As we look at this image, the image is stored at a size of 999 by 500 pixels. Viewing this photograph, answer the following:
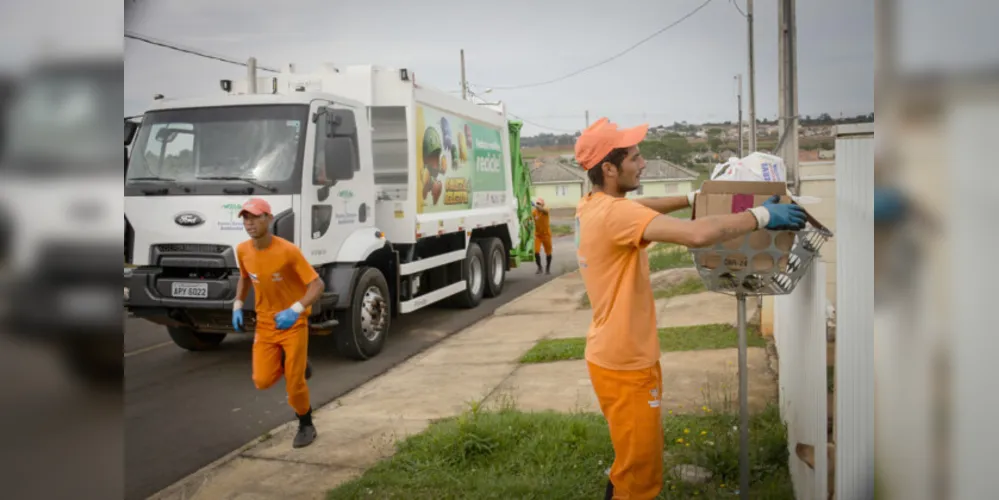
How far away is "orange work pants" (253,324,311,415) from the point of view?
4.90 metres

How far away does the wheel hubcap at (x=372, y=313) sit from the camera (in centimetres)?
760

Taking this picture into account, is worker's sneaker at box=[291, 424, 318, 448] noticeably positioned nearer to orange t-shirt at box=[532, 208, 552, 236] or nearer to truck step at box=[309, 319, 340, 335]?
truck step at box=[309, 319, 340, 335]

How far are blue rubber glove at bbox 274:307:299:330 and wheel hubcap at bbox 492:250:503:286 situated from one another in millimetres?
7348

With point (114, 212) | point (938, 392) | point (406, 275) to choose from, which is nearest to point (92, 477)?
point (114, 212)

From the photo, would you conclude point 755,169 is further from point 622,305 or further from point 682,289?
point 682,289

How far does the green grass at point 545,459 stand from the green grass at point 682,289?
6335mm

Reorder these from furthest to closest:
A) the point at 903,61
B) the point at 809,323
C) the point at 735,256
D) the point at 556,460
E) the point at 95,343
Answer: the point at 556,460, the point at 809,323, the point at 735,256, the point at 95,343, the point at 903,61

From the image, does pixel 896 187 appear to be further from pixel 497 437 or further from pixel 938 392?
pixel 497 437

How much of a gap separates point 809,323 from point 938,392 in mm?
2297

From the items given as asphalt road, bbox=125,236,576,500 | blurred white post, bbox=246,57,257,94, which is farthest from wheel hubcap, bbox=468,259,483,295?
blurred white post, bbox=246,57,257,94

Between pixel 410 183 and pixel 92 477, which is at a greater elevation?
pixel 410 183

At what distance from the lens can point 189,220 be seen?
672cm

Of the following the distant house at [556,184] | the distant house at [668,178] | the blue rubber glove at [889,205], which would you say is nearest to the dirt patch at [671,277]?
the blue rubber glove at [889,205]

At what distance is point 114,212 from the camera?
96cm
